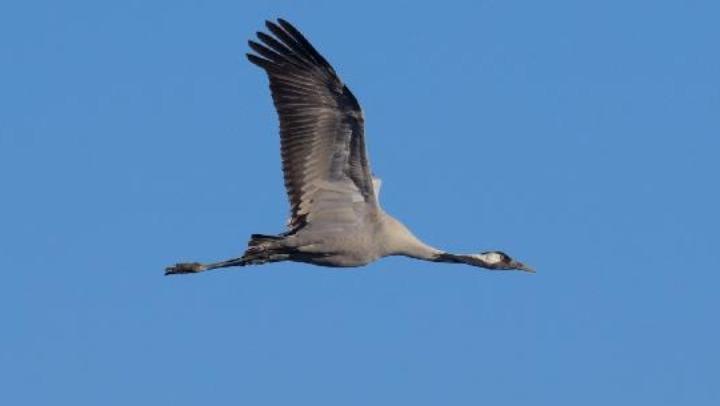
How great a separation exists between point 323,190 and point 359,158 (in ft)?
3.39

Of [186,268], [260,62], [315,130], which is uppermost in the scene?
[260,62]

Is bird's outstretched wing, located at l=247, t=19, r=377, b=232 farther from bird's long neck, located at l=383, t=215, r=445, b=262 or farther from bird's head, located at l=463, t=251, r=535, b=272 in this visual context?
bird's head, located at l=463, t=251, r=535, b=272

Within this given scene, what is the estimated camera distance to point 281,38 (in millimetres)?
25812

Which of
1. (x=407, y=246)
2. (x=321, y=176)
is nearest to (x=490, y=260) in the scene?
(x=407, y=246)

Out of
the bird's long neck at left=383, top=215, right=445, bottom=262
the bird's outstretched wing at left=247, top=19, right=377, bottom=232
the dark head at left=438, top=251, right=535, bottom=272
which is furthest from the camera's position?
the dark head at left=438, top=251, right=535, bottom=272

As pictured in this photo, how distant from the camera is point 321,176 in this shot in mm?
26594

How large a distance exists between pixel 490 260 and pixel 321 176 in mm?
3410

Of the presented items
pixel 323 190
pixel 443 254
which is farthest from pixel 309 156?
pixel 443 254

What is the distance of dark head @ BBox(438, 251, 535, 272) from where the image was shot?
91.1 feet

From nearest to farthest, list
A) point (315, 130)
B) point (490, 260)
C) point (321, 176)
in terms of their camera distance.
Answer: point (315, 130) < point (321, 176) < point (490, 260)

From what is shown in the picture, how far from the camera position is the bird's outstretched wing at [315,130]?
1008 inches

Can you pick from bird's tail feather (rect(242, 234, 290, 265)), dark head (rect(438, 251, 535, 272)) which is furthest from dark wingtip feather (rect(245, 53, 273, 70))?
dark head (rect(438, 251, 535, 272))

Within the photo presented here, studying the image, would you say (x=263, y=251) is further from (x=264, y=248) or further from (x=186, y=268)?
(x=186, y=268)

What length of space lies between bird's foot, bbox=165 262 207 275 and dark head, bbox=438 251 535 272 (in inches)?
150
